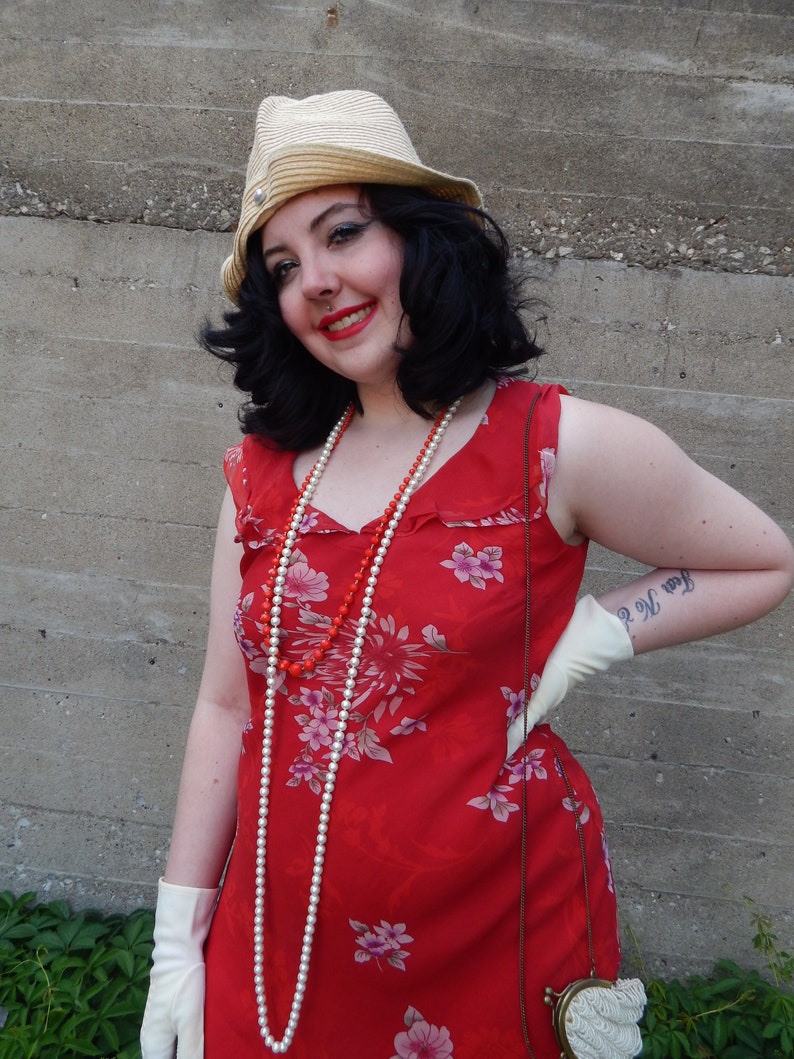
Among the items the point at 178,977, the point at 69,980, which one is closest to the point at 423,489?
the point at 178,977

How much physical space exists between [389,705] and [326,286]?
0.62 m

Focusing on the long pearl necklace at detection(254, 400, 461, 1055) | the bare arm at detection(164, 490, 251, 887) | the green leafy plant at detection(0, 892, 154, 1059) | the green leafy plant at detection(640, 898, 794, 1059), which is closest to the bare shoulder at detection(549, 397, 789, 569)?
the long pearl necklace at detection(254, 400, 461, 1055)

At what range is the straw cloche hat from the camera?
1.17 metres

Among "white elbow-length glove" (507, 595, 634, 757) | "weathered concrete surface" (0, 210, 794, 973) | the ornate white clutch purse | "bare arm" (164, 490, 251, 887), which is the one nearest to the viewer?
the ornate white clutch purse

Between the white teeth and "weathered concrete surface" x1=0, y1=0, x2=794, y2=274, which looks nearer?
the white teeth

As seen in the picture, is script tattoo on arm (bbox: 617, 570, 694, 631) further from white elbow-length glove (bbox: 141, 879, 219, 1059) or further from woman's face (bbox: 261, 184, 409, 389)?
white elbow-length glove (bbox: 141, 879, 219, 1059)

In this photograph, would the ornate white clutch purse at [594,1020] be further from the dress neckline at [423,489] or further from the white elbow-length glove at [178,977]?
the dress neckline at [423,489]

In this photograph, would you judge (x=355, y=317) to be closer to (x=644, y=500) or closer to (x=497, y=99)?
(x=644, y=500)

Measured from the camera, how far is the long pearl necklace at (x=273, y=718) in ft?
3.86

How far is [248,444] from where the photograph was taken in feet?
4.85

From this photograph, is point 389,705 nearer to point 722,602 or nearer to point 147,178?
point 722,602

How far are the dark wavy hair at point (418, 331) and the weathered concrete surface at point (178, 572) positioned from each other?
92 cm

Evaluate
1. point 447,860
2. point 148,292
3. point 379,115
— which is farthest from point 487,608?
point 148,292

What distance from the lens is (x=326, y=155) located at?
1.16 m
